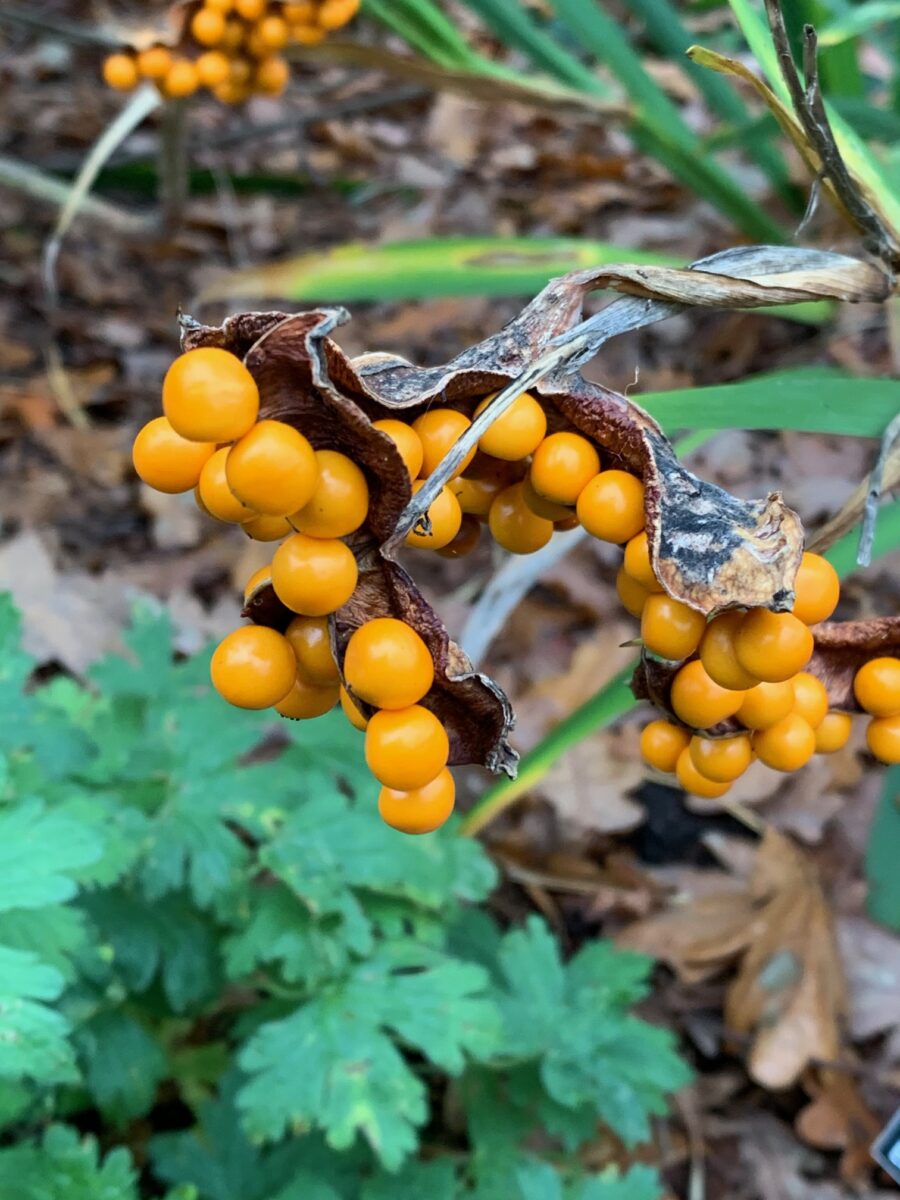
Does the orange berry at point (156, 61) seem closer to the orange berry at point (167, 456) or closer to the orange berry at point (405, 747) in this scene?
the orange berry at point (167, 456)

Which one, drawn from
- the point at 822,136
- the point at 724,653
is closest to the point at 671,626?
the point at 724,653

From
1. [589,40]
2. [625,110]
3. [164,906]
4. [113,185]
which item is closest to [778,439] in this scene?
[625,110]

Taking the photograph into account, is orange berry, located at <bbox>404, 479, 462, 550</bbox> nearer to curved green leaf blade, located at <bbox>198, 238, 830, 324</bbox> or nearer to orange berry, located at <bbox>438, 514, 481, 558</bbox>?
orange berry, located at <bbox>438, 514, 481, 558</bbox>

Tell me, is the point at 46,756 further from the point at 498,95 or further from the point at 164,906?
the point at 498,95

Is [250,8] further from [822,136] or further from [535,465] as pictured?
[535,465]

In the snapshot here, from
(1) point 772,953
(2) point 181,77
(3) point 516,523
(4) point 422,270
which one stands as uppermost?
(3) point 516,523

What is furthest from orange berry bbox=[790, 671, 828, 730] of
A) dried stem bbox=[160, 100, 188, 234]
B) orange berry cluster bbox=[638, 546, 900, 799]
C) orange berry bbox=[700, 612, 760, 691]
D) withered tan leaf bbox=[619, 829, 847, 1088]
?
dried stem bbox=[160, 100, 188, 234]
